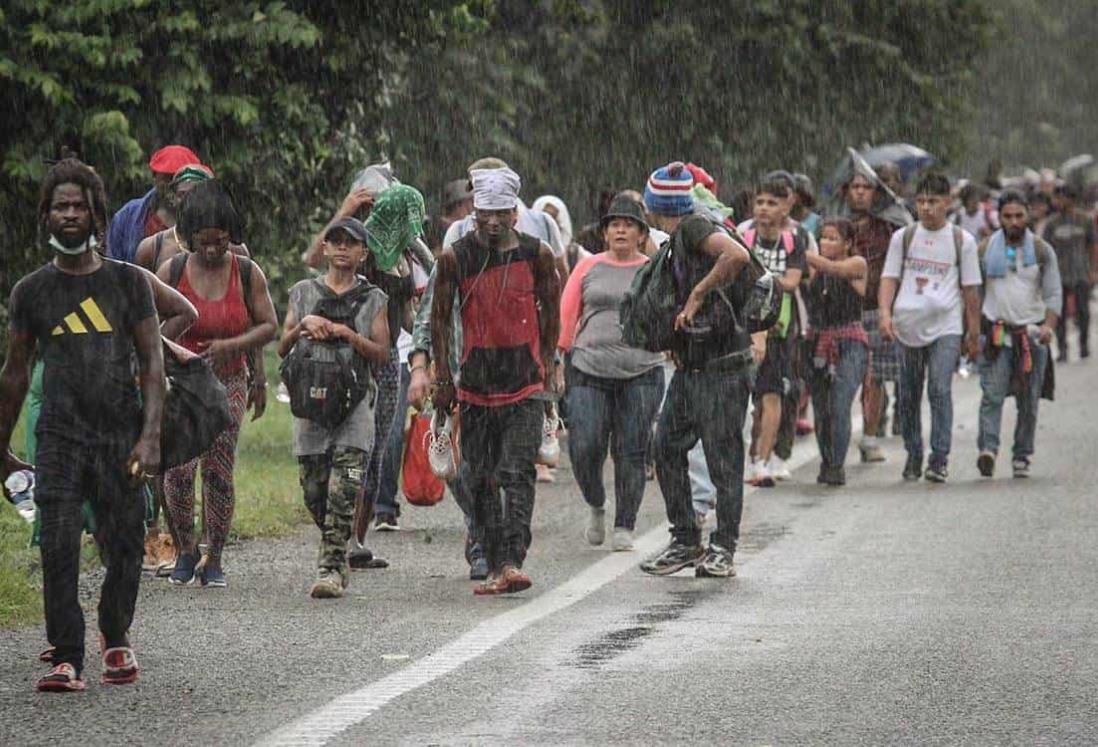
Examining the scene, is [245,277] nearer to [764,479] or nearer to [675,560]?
[675,560]

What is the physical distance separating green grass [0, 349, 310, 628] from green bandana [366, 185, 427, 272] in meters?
1.74

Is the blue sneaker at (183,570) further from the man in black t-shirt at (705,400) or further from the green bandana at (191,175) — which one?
the man in black t-shirt at (705,400)

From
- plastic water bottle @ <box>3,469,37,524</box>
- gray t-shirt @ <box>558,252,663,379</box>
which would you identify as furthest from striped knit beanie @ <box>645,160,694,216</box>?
plastic water bottle @ <box>3,469,37,524</box>

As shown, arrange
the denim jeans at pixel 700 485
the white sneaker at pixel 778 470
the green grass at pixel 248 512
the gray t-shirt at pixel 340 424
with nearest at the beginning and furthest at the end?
1. the green grass at pixel 248 512
2. the gray t-shirt at pixel 340 424
3. the denim jeans at pixel 700 485
4. the white sneaker at pixel 778 470

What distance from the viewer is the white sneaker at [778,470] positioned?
51.7ft

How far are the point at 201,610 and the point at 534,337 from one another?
1.81 meters

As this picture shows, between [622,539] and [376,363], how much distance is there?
205 centimetres

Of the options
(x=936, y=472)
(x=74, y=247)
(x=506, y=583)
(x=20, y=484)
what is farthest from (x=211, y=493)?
(x=936, y=472)

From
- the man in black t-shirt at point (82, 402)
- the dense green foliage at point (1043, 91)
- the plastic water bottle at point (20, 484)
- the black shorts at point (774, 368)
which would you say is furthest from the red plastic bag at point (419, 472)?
the dense green foliage at point (1043, 91)

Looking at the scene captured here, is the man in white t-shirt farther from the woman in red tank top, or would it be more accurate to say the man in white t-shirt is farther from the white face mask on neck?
the white face mask on neck

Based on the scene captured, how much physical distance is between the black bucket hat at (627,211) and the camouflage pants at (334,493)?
2.07m

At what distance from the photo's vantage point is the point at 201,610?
32.0ft

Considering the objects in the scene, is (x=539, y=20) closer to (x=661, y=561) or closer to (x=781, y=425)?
(x=781, y=425)

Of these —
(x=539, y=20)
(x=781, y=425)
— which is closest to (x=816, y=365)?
(x=781, y=425)
